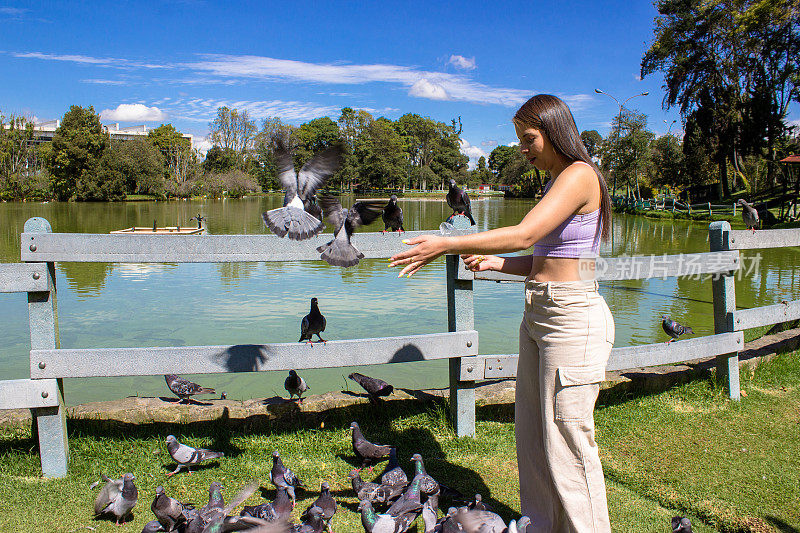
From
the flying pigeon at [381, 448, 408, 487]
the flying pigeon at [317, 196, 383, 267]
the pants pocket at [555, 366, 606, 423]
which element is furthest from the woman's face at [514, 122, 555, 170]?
the flying pigeon at [381, 448, 408, 487]

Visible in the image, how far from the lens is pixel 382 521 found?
9.42ft

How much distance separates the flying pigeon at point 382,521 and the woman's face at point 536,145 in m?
2.01

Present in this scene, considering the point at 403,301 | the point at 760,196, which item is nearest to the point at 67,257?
the point at 403,301

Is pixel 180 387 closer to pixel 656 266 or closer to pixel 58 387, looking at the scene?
pixel 58 387

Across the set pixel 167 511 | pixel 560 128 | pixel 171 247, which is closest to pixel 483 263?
pixel 560 128

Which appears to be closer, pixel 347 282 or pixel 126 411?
pixel 126 411

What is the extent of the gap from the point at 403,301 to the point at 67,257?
8431 millimetres

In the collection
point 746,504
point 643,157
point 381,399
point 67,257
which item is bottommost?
point 746,504

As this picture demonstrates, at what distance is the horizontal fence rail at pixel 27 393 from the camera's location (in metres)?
3.21

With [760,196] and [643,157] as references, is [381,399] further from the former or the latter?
[643,157]

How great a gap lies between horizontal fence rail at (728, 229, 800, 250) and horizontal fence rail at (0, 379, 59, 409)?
17.6ft

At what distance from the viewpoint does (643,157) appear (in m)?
49.1

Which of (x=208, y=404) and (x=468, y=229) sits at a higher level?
(x=468, y=229)

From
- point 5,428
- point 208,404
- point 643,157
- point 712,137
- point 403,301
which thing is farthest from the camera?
point 643,157
